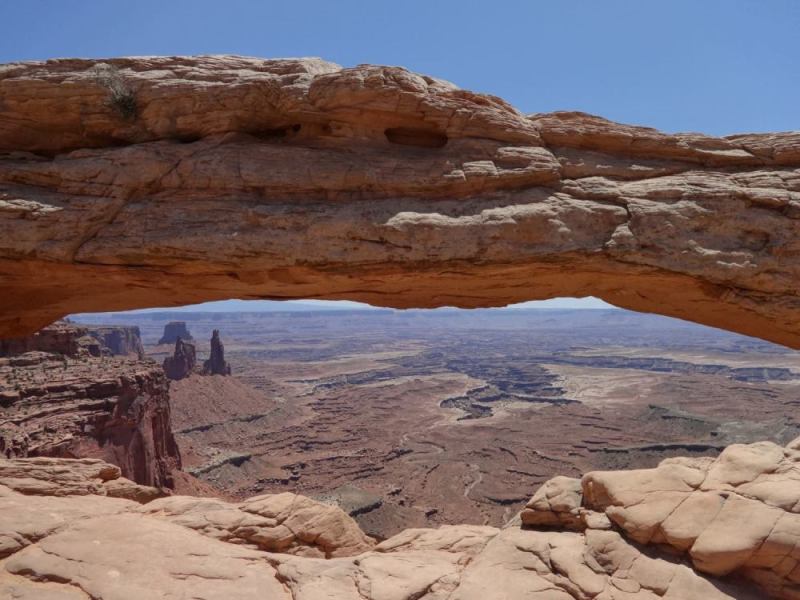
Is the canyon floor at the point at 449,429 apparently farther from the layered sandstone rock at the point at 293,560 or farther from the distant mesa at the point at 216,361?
the layered sandstone rock at the point at 293,560

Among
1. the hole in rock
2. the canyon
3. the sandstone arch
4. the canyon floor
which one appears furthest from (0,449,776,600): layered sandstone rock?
the hole in rock

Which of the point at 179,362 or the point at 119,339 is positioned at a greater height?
the point at 179,362

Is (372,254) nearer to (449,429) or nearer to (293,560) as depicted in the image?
(293,560)

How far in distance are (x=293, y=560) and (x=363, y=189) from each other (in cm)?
707

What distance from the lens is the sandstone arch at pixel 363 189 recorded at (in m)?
10.6

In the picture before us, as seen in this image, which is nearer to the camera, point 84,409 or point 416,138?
point 416,138

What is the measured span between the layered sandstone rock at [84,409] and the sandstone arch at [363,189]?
756 inches

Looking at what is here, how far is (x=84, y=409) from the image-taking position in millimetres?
31016

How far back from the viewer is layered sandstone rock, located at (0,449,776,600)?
6.91 metres

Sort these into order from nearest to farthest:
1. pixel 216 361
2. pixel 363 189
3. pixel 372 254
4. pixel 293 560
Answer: pixel 293 560 < pixel 372 254 < pixel 363 189 < pixel 216 361

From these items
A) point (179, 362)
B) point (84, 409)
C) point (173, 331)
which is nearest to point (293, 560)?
point (84, 409)

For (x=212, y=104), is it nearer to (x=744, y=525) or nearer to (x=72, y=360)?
(x=744, y=525)

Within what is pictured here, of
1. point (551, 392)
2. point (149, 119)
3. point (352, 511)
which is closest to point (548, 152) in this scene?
point (149, 119)

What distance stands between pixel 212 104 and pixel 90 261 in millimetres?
4145
